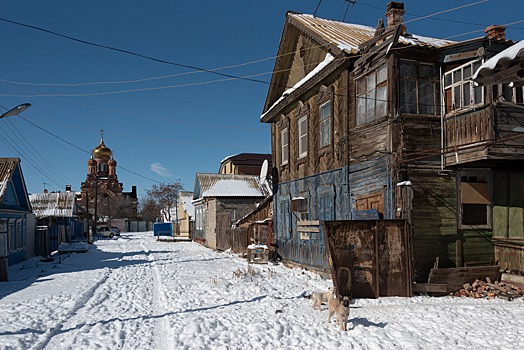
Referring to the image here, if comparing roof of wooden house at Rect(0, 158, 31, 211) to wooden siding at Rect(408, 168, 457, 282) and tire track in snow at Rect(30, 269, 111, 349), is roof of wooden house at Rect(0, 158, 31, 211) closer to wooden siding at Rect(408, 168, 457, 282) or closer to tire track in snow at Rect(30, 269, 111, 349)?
tire track in snow at Rect(30, 269, 111, 349)

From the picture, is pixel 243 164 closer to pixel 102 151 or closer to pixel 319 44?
pixel 319 44

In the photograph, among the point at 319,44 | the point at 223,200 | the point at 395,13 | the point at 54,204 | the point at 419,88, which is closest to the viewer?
the point at 419,88

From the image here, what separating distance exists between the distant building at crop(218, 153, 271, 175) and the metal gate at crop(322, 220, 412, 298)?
3530cm

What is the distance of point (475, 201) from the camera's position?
11.6 metres

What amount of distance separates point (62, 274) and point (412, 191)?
42.3ft

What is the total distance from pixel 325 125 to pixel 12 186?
49.8ft

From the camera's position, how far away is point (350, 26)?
1773cm

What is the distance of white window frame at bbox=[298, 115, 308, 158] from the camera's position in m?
16.9

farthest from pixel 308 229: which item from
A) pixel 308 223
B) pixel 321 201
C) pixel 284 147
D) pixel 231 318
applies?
pixel 231 318

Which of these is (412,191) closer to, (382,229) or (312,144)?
(382,229)

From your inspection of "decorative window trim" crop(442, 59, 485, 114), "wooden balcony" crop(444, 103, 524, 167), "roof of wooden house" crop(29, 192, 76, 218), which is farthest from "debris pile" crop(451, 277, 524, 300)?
"roof of wooden house" crop(29, 192, 76, 218)

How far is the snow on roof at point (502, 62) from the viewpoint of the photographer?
14.8 feet

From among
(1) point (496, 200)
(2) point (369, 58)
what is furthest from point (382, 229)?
(2) point (369, 58)

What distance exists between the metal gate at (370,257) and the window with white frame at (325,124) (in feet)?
15.4
